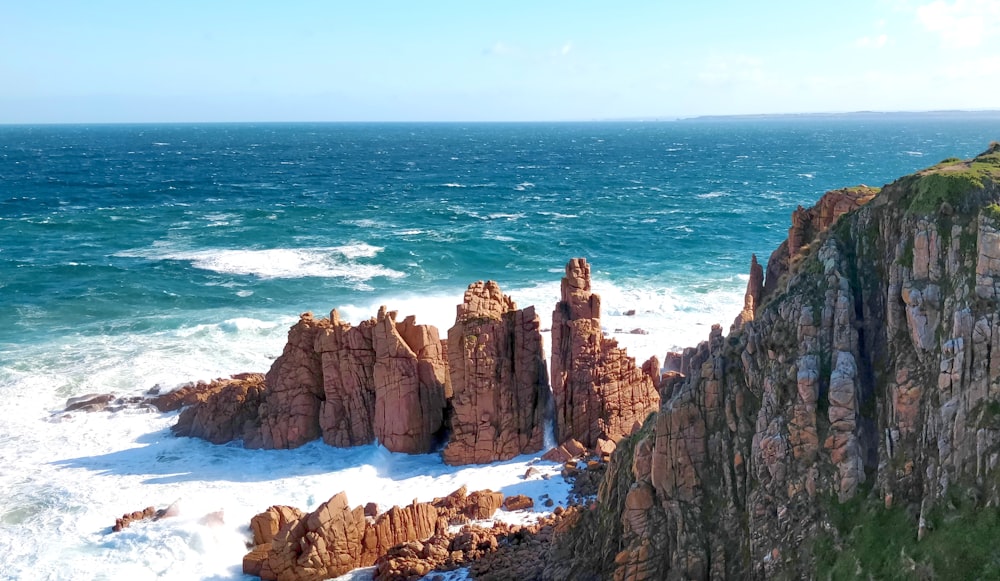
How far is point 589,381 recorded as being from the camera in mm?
33094

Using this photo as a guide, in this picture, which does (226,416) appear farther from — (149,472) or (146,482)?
(146,482)

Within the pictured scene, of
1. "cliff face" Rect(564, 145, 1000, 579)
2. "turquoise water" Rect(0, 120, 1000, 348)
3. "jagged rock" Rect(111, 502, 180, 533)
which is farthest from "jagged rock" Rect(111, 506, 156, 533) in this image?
"turquoise water" Rect(0, 120, 1000, 348)

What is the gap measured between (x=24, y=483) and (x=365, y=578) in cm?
1594

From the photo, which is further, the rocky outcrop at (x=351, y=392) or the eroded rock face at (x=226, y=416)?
the eroded rock face at (x=226, y=416)

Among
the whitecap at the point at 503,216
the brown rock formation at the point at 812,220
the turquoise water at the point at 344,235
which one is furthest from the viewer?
the whitecap at the point at 503,216

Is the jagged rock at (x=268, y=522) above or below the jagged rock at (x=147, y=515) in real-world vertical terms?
above

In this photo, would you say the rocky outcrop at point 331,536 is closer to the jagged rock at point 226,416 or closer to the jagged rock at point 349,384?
the jagged rock at point 349,384

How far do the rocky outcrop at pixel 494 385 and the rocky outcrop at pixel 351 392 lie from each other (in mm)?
1596

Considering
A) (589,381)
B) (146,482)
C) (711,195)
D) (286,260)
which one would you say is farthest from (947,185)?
(711,195)

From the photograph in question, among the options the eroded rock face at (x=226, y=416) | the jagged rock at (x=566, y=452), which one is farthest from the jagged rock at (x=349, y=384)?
the jagged rock at (x=566, y=452)

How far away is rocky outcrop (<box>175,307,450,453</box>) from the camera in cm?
3397

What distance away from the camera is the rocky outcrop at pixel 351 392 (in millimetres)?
33969

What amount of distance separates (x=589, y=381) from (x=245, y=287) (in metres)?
39.9

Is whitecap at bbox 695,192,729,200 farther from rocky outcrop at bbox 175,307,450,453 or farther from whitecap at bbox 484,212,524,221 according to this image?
rocky outcrop at bbox 175,307,450,453
